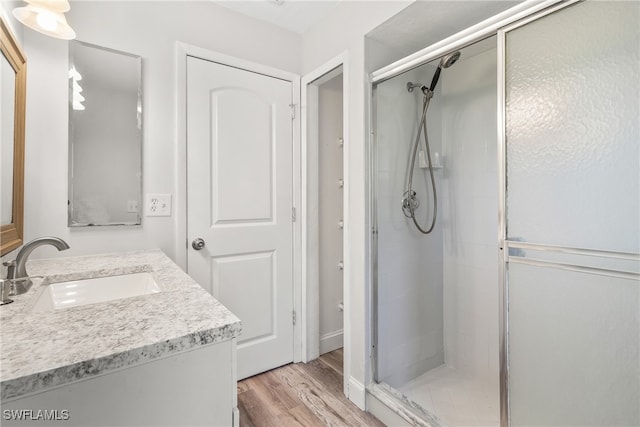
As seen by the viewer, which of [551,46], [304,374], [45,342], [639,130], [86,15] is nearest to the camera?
[45,342]

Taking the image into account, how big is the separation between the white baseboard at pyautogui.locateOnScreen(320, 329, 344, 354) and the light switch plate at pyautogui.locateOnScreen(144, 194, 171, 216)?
140cm

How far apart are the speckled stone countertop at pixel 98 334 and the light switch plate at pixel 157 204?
29.5 inches

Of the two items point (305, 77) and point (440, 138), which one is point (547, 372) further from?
point (305, 77)

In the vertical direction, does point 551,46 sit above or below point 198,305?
above

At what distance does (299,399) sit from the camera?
67.7 inches

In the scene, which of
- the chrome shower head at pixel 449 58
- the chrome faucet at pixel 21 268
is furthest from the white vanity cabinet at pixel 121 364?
the chrome shower head at pixel 449 58

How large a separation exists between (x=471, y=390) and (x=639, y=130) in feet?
5.23

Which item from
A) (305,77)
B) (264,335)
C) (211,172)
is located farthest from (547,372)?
(305,77)

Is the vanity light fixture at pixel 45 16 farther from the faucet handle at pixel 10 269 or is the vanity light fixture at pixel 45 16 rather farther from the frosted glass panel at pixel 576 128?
the frosted glass panel at pixel 576 128

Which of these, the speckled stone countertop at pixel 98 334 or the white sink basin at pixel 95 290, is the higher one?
the speckled stone countertop at pixel 98 334

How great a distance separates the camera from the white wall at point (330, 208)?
2.18m

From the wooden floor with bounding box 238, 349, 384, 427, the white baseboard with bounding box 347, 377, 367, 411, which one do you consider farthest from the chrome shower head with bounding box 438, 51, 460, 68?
the wooden floor with bounding box 238, 349, 384, 427

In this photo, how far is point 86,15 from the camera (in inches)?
58.4

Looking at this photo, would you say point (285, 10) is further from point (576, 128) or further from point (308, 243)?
point (576, 128)
